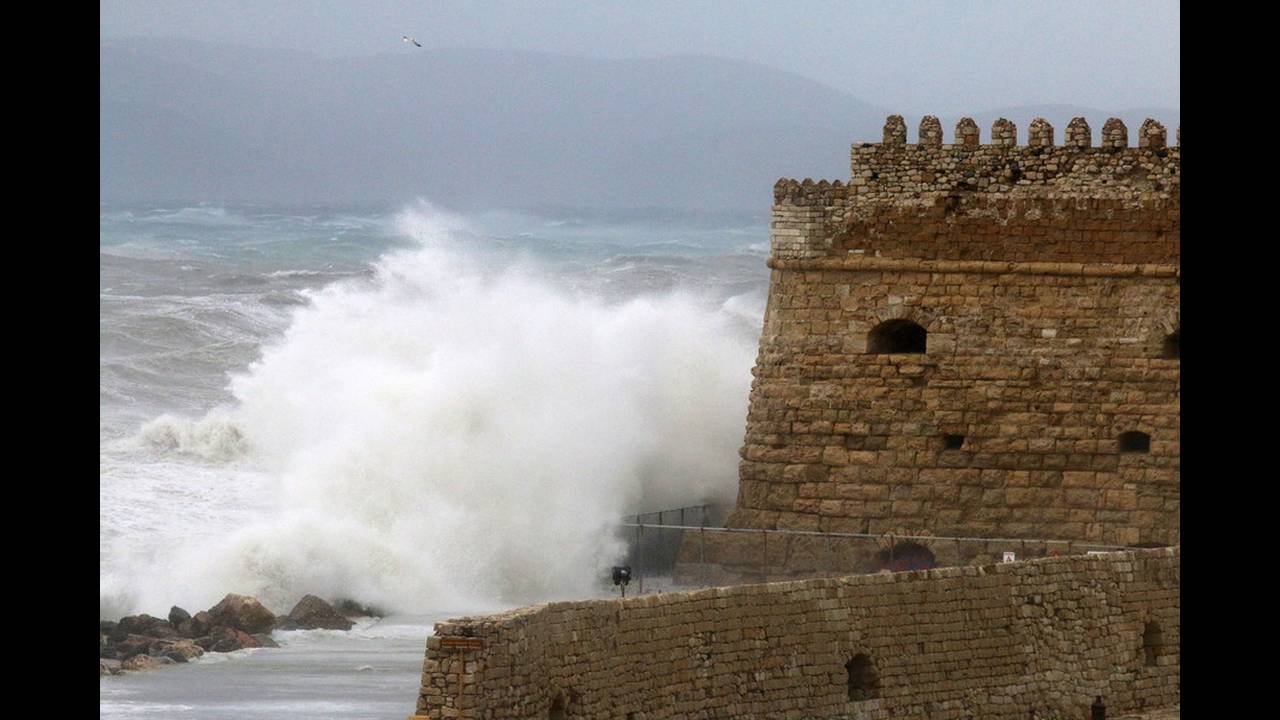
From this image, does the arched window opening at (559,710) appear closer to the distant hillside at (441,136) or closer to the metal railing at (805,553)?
the metal railing at (805,553)

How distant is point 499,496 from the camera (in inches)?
1048

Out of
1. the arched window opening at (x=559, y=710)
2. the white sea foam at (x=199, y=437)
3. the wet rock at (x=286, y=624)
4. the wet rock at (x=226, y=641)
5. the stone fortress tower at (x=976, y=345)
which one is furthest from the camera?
the white sea foam at (x=199, y=437)

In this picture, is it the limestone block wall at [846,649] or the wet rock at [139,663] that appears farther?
the wet rock at [139,663]

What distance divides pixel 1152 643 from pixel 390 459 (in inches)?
491

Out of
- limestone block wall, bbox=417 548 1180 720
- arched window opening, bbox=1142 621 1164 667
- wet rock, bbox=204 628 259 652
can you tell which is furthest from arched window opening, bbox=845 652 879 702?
wet rock, bbox=204 628 259 652

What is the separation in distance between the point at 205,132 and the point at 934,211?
94708 mm

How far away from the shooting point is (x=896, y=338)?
75.7ft

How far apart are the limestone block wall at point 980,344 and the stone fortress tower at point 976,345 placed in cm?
2

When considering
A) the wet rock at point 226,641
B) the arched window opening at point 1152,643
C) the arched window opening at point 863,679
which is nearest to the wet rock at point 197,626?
the wet rock at point 226,641

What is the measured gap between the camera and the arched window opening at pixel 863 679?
15523 mm

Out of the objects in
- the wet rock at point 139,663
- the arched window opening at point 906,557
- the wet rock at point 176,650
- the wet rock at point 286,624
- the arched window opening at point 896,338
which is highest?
the arched window opening at point 896,338

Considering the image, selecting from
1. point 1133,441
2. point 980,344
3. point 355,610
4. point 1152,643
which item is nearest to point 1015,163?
point 980,344

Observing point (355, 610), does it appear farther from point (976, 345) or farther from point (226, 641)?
point (976, 345)
